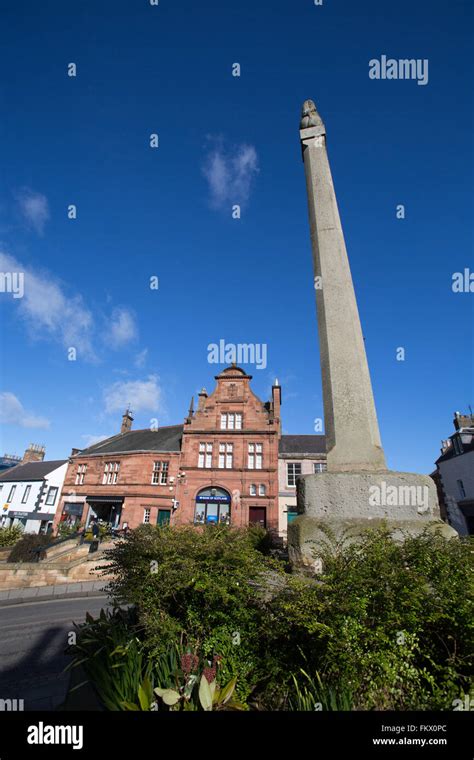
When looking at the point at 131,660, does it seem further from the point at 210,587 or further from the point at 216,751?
the point at 216,751

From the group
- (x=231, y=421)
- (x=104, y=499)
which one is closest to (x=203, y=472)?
(x=231, y=421)

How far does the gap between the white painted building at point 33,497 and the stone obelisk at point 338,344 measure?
3521 centimetres

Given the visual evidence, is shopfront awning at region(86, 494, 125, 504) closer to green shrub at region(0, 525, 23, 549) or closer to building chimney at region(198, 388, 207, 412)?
green shrub at region(0, 525, 23, 549)

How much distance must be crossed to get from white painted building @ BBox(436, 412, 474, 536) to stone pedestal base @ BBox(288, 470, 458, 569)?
27.9 meters

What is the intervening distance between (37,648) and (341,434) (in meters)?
9.18

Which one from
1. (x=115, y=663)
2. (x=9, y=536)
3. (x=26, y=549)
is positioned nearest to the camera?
(x=115, y=663)

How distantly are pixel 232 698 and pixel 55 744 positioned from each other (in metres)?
1.24

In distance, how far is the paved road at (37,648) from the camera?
551 cm

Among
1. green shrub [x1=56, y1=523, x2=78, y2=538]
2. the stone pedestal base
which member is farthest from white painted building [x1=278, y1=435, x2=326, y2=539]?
the stone pedestal base

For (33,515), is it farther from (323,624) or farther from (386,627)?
(386,627)

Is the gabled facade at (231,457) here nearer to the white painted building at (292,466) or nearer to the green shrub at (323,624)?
the white painted building at (292,466)

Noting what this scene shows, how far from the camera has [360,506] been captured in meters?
3.91

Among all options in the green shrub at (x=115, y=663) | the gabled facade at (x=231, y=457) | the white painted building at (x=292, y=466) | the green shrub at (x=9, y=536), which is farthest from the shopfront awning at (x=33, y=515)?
the green shrub at (x=115, y=663)

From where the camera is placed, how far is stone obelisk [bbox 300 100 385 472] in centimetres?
458
